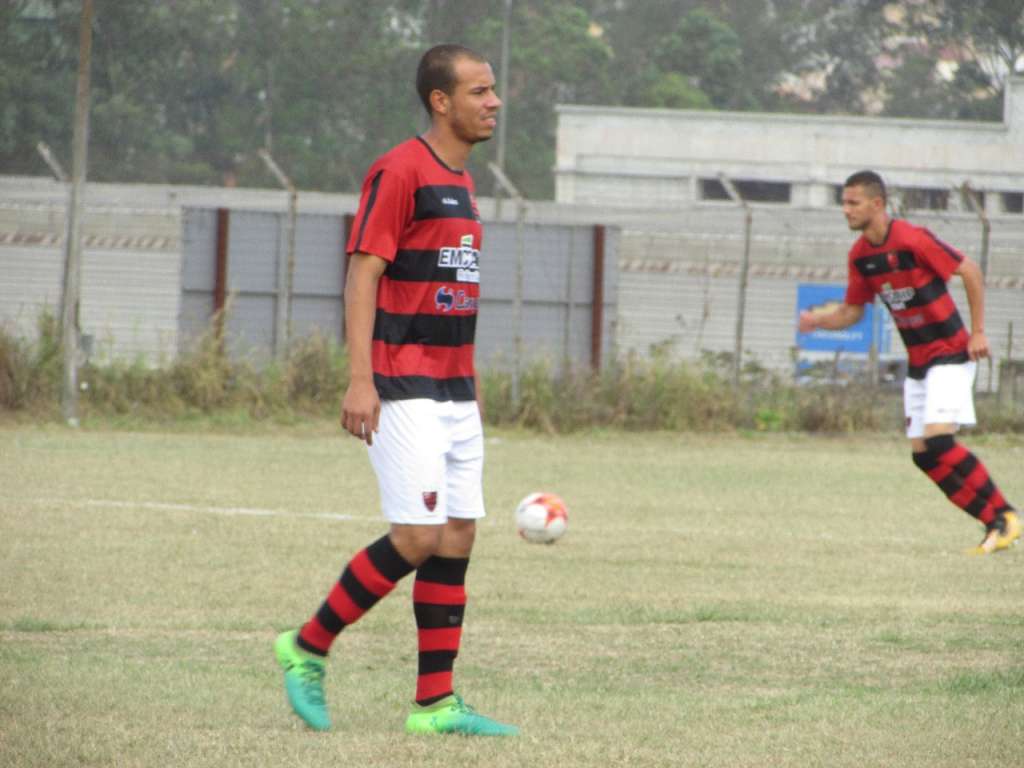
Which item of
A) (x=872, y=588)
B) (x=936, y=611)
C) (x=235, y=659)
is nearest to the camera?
(x=235, y=659)

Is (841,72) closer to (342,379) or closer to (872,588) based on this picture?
(342,379)

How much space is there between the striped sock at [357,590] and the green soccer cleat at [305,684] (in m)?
0.03

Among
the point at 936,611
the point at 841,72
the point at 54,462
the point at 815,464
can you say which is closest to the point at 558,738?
the point at 936,611

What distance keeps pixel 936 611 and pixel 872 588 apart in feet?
2.55

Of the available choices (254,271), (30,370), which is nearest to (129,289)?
(254,271)

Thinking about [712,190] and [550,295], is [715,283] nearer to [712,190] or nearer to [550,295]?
[550,295]

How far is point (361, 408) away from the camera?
462 cm

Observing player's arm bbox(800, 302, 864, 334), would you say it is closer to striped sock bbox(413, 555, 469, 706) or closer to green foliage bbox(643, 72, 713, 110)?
striped sock bbox(413, 555, 469, 706)

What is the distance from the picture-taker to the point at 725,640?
259 inches

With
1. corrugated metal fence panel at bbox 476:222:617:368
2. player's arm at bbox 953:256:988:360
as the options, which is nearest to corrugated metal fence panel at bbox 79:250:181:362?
corrugated metal fence panel at bbox 476:222:617:368

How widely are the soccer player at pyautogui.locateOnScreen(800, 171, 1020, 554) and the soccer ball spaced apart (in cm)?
179

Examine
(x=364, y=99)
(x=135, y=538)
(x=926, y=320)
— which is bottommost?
(x=135, y=538)

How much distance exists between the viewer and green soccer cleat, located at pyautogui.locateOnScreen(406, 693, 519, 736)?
4.72 meters

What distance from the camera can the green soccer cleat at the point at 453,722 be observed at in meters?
4.72
